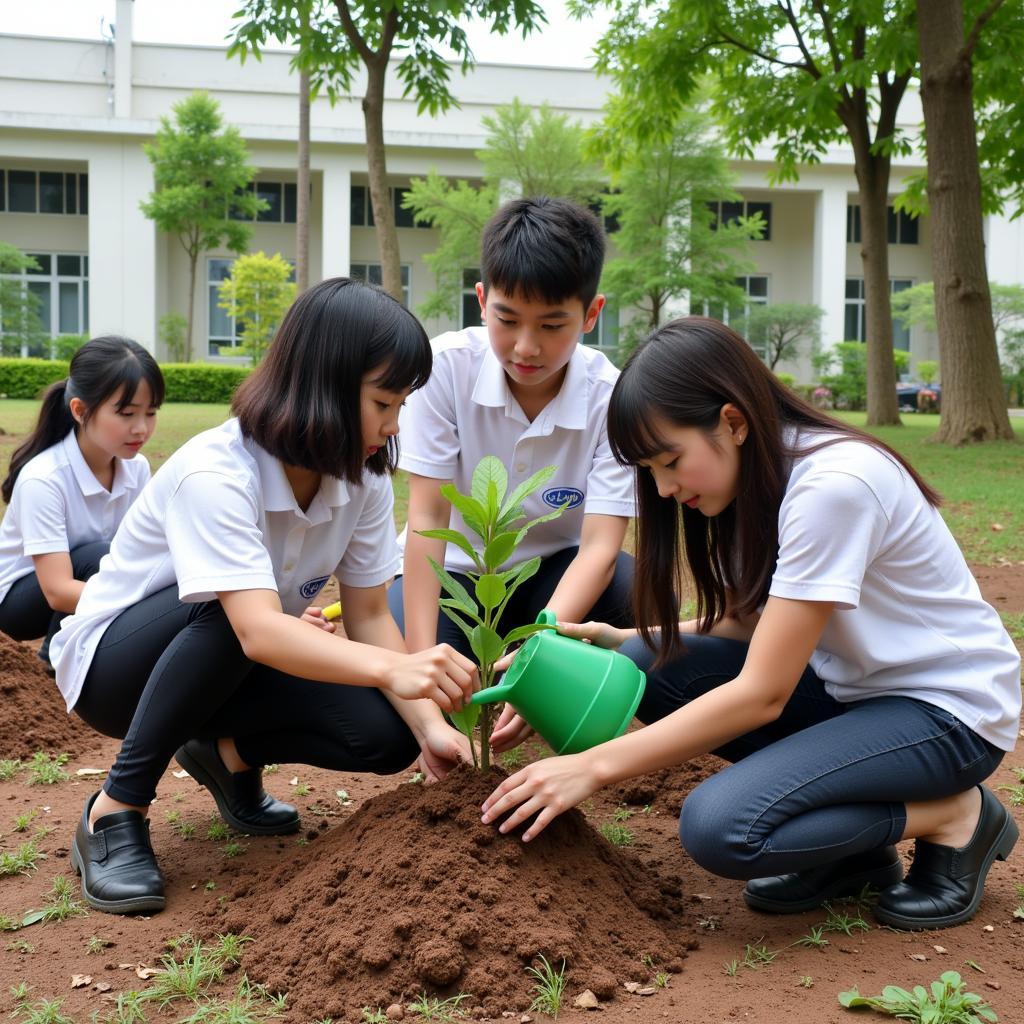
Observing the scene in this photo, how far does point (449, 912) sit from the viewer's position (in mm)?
1944

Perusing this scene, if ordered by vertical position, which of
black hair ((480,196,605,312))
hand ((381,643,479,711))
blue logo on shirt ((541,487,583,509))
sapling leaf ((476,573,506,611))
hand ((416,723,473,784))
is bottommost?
hand ((416,723,473,784))

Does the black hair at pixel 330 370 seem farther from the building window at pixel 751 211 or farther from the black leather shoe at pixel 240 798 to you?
the building window at pixel 751 211

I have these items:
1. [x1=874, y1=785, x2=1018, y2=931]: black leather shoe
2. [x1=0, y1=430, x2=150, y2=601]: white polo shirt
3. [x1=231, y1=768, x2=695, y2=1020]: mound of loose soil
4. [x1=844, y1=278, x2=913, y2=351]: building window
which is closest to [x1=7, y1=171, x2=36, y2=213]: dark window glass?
[x1=844, y1=278, x2=913, y2=351]: building window

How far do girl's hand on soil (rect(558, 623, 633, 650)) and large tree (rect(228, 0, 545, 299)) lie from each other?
6.78m

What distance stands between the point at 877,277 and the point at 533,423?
11862 millimetres

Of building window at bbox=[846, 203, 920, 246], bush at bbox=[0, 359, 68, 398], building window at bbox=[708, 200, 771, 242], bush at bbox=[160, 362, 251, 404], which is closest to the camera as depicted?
bush at bbox=[0, 359, 68, 398]

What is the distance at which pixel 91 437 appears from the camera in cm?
369

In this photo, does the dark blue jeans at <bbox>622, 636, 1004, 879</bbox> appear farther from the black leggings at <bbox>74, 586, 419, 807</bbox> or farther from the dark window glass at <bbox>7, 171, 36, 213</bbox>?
the dark window glass at <bbox>7, 171, 36, 213</bbox>

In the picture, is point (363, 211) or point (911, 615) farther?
point (363, 211)

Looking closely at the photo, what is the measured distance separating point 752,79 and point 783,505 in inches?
495

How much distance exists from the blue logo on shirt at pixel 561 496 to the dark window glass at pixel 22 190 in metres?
29.3

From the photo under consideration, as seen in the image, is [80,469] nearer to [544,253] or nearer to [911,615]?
[544,253]

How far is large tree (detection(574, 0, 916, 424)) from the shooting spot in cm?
1241

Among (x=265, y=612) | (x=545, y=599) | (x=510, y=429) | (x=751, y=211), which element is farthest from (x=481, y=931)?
(x=751, y=211)
